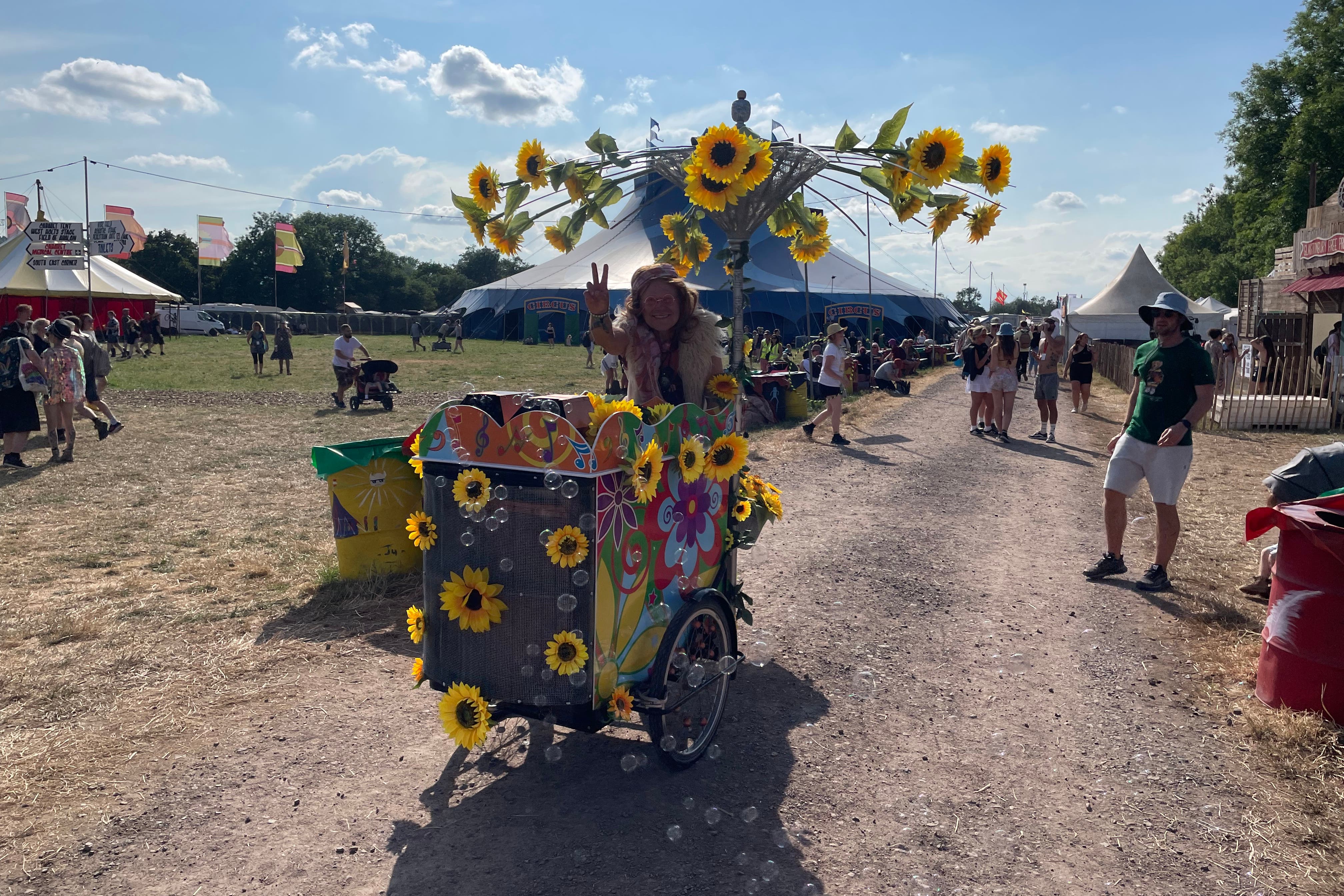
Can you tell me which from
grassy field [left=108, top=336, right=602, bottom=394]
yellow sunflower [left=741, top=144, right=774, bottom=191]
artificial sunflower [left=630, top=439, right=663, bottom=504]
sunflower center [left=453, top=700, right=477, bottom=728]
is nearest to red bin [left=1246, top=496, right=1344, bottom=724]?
yellow sunflower [left=741, top=144, right=774, bottom=191]

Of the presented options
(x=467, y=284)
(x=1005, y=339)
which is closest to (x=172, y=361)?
(x=1005, y=339)

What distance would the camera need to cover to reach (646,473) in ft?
10.1

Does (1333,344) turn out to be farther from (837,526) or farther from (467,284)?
(467,284)

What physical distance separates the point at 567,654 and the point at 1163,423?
4223 millimetres

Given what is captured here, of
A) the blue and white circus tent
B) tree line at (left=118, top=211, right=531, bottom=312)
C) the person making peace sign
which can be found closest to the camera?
the person making peace sign

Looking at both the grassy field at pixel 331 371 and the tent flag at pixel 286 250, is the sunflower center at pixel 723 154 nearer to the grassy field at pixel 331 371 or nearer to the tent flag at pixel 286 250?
the grassy field at pixel 331 371

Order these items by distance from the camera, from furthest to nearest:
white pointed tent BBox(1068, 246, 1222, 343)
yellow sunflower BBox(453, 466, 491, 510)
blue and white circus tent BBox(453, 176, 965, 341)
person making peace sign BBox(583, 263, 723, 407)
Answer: blue and white circus tent BBox(453, 176, 965, 341), white pointed tent BBox(1068, 246, 1222, 343), person making peace sign BBox(583, 263, 723, 407), yellow sunflower BBox(453, 466, 491, 510)

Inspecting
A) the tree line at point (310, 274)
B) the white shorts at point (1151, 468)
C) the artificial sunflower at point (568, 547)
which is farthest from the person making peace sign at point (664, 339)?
the tree line at point (310, 274)

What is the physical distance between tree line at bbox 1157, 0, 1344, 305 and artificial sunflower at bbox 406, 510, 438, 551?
34.5 metres

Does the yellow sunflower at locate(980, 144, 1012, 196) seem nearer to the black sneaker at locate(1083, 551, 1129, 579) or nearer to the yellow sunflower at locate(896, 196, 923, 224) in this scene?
the yellow sunflower at locate(896, 196, 923, 224)

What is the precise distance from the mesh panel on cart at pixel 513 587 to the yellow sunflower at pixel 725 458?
803mm

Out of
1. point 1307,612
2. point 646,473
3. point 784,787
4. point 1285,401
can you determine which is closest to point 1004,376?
point 1285,401

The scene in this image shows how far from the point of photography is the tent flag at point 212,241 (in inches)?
1864

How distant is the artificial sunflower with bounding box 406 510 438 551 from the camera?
320 centimetres
